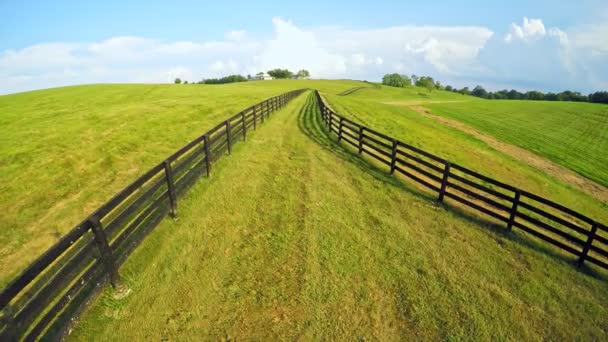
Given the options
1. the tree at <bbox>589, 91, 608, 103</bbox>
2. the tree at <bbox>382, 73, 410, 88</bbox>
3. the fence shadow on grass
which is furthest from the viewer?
the tree at <bbox>382, 73, 410, 88</bbox>

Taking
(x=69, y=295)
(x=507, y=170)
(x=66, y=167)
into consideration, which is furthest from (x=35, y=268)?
(x=507, y=170)

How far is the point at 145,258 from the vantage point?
6492 millimetres

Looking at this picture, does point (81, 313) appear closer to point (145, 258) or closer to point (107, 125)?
point (145, 258)

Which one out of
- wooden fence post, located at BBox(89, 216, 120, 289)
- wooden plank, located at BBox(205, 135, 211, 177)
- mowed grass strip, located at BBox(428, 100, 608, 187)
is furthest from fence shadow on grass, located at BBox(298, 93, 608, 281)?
mowed grass strip, located at BBox(428, 100, 608, 187)

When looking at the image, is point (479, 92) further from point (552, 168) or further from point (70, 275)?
point (70, 275)

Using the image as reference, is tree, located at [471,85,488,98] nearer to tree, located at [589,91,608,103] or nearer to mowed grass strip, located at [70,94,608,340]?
tree, located at [589,91,608,103]

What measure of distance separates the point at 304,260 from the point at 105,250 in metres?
3.81

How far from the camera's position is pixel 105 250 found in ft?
17.4

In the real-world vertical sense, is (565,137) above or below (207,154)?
below

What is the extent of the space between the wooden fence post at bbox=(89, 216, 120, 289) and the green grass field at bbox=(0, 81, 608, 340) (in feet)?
1.07

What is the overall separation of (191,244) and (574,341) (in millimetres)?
7782

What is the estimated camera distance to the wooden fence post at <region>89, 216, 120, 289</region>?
4.97 metres

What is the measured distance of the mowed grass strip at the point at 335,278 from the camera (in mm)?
5160

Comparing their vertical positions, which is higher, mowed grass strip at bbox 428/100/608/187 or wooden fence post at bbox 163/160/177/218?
wooden fence post at bbox 163/160/177/218
